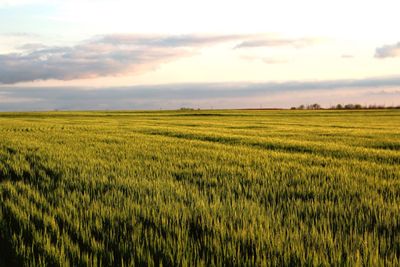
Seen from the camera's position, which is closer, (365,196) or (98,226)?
(98,226)

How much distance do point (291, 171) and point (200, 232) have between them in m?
4.26

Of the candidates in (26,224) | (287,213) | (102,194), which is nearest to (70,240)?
(26,224)

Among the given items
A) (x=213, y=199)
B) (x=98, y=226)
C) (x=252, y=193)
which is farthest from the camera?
Result: (x=252, y=193)

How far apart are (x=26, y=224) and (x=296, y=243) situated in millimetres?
2828

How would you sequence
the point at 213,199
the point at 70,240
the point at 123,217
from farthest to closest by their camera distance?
the point at 213,199 → the point at 123,217 → the point at 70,240

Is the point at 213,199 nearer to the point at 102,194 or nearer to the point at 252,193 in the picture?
the point at 252,193

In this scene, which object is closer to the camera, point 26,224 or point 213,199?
point 26,224


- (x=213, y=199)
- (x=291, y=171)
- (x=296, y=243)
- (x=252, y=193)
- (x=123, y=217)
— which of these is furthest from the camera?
(x=291, y=171)

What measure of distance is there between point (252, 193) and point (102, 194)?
212 centimetres

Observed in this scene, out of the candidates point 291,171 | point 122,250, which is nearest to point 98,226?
point 122,250

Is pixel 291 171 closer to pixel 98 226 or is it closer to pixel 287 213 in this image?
pixel 287 213

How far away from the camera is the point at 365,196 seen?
5230 millimetres

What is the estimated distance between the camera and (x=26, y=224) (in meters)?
4.07

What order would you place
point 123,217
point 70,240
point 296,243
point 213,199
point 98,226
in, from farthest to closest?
point 213,199 → point 123,217 → point 98,226 → point 70,240 → point 296,243
